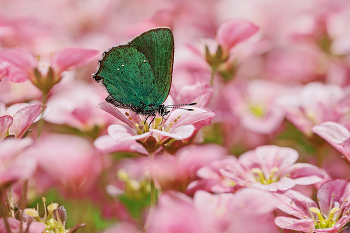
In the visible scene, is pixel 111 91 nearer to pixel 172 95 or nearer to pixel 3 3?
pixel 172 95

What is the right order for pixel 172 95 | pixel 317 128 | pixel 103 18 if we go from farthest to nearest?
pixel 103 18
pixel 172 95
pixel 317 128

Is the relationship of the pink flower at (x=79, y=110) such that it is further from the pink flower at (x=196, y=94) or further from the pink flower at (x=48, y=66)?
the pink flower at (x=196, y=94)

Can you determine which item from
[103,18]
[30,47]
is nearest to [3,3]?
[103,18]

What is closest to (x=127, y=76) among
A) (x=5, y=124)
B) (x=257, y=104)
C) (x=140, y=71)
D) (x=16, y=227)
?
(x=140, y=71)

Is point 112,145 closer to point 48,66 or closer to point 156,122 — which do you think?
point 156,122

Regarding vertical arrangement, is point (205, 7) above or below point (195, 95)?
above

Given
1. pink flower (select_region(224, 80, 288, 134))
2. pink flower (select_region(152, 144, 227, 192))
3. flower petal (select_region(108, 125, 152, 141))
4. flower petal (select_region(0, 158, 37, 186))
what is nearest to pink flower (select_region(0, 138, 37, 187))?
flower petal (select_region(0, 158, 37, 186))
